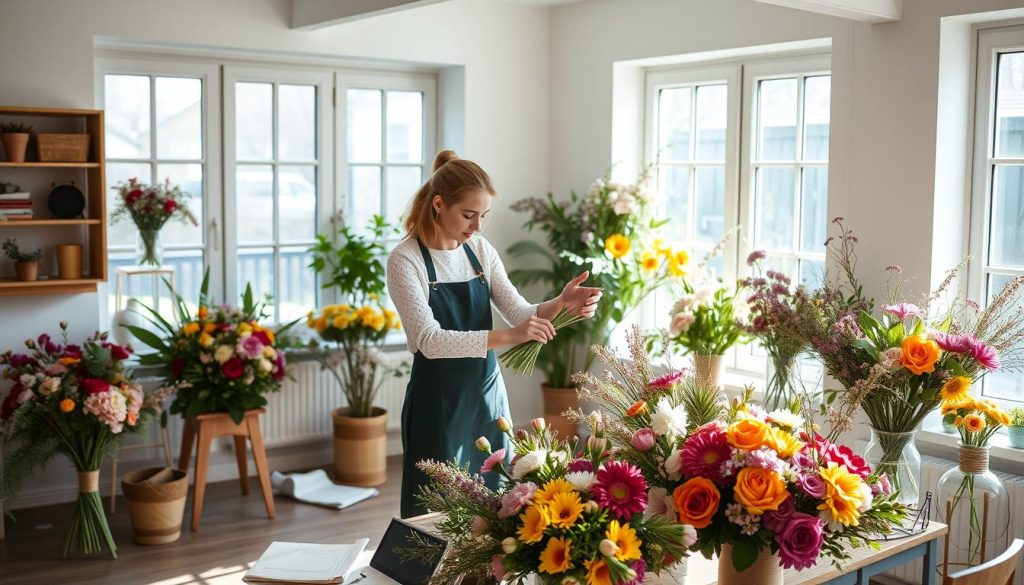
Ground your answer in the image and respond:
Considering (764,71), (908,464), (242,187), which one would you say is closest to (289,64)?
(242,187)

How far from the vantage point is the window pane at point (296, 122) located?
5.90 metres

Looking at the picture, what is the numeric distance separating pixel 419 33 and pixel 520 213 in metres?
1.26

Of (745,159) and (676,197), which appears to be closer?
(745,159)

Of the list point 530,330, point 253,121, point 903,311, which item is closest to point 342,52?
point 253,121

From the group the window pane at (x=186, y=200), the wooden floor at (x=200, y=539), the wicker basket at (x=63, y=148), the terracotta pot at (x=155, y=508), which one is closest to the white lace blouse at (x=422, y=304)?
the wooden floor at (x=200, y=539)

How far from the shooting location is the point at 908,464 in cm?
304

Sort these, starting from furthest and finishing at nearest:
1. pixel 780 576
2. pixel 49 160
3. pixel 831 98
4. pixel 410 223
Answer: pixel 49 160 < pixel 831 98 < pixel 410 223 < pixel 780 576

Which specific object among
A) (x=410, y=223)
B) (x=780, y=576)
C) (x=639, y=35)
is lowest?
(x=780, y=576)

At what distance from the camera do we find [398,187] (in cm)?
634

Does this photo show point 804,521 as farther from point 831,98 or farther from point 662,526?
point 831,98

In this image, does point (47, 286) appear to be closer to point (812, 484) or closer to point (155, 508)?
point (155, 508)

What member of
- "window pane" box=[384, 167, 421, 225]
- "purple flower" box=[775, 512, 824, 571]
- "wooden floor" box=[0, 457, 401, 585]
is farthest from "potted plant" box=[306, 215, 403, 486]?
"purple flower" box=[775, 512, 824, 571]

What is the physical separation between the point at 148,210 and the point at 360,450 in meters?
1.69

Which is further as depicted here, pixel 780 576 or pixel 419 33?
pixel 419 33
